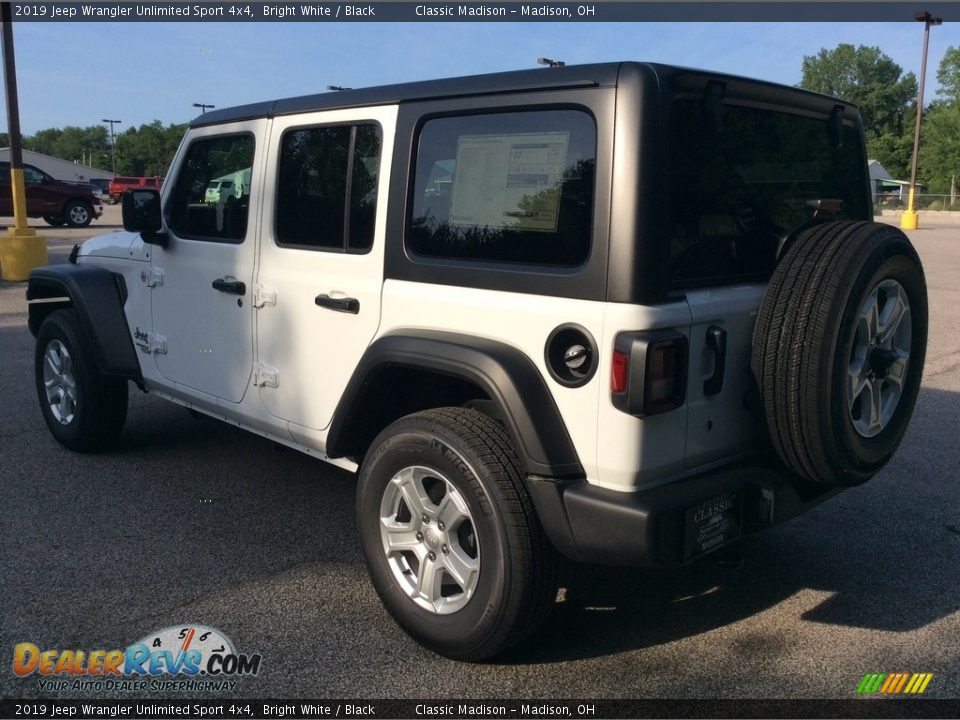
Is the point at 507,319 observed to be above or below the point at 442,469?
above

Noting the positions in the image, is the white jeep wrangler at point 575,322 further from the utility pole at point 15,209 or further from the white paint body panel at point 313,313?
the utility pole at point 15,209

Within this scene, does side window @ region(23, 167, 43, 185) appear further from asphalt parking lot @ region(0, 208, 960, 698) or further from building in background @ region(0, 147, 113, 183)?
building in background @ region(0, 147, 113, 183)

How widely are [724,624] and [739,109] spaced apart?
189 cm

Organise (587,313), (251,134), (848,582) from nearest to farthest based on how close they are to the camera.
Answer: (587,313) < (848,582) < (251,134)

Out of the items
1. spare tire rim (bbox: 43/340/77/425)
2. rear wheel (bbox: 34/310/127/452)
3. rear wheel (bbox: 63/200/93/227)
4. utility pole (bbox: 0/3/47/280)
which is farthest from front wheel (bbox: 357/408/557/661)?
rear wheel (bbox: 63/200/93/227)

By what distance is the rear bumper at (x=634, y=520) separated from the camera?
262cm

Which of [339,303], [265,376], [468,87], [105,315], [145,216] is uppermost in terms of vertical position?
Result: [468,87]

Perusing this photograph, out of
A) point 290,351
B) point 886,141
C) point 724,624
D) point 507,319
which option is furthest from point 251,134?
point 886,141

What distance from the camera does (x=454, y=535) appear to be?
304cm

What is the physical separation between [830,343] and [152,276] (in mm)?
3359

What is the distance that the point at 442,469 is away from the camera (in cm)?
294

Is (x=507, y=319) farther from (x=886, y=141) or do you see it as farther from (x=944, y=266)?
(x=886, y=141)

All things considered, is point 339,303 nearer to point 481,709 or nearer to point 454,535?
point 454,535

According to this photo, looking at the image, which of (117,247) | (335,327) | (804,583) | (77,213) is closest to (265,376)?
(335,327)
